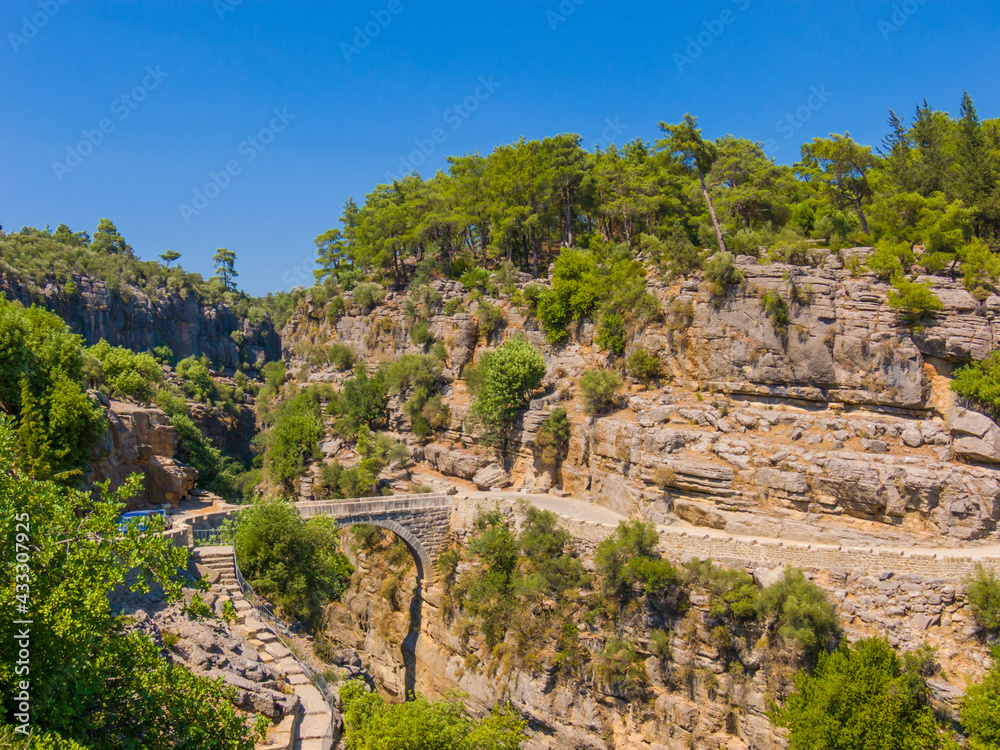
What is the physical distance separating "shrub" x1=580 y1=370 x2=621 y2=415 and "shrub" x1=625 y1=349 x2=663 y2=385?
0.92 metres

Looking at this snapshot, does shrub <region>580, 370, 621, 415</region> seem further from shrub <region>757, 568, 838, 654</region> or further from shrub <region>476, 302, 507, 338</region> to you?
shrub <region>757, 568, 838, 654</region>

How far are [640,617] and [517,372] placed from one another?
1289 cm

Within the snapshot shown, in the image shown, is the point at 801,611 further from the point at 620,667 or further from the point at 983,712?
the point at 620,667

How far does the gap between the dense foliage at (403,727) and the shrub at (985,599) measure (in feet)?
47.8

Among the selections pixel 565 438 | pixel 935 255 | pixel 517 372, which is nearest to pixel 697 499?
pixel 565 438

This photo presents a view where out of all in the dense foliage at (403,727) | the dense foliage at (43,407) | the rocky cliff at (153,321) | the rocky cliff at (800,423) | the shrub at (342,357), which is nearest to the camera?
the dense foliage at (403,727)

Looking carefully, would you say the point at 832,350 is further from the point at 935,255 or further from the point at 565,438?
the point at 565,438

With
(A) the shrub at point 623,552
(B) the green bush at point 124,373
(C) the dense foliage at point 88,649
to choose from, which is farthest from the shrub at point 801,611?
(B) the green bush at point 124,373

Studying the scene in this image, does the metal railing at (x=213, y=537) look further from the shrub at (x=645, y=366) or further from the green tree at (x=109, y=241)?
the green tree at (x=109, y=241)

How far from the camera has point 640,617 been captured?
75.6ft

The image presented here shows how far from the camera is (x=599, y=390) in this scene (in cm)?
2858

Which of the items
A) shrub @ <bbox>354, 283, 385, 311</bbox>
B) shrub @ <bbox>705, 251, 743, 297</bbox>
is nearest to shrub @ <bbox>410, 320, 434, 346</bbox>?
shrub @ <bbox>354, 283, 385, 311</bbox>

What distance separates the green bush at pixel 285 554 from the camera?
22094mm

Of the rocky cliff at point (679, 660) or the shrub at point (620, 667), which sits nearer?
the rocky cliff at point (679, 660)
